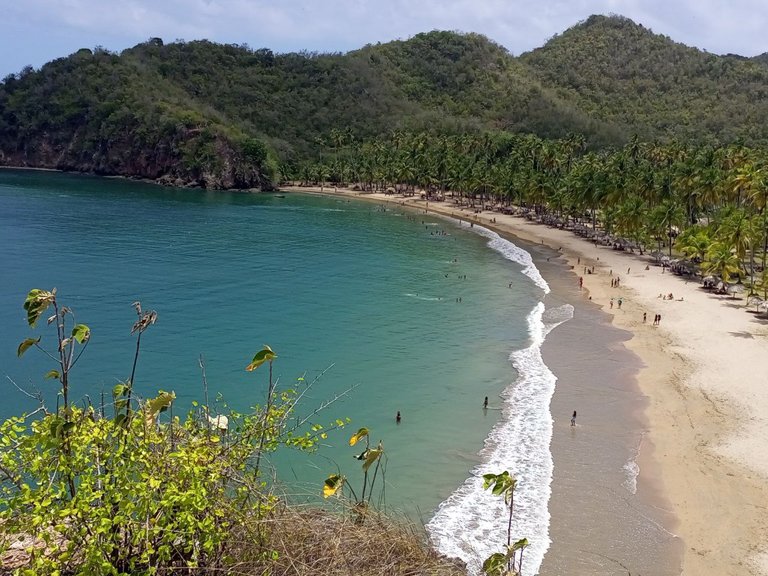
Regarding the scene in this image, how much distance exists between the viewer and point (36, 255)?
63.8m

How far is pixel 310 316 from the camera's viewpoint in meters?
46.3

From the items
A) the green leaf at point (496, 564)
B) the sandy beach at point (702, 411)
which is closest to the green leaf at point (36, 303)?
the green leaf at point (496, 564)

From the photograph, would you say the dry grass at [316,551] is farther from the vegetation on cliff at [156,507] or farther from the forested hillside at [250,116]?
the forested hillside at [250,116]

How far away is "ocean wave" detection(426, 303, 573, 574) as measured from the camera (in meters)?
20.6

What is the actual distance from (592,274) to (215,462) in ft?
197

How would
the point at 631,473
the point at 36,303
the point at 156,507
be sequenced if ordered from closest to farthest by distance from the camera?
the point at 156,507, the point at 36,303, the point at 631,473

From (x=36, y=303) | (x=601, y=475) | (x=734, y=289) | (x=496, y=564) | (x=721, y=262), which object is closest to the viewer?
(x=36, y=303)

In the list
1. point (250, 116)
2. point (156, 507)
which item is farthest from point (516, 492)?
point (250, 116)

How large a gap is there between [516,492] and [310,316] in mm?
25383

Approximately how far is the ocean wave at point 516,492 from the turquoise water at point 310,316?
0.66 metres

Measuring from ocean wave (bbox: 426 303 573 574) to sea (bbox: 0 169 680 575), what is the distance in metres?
0.08

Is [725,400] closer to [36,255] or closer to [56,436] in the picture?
[56,436]

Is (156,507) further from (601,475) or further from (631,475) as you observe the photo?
(631,475)

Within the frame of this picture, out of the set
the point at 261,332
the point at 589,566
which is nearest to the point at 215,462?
the point at 589,566
